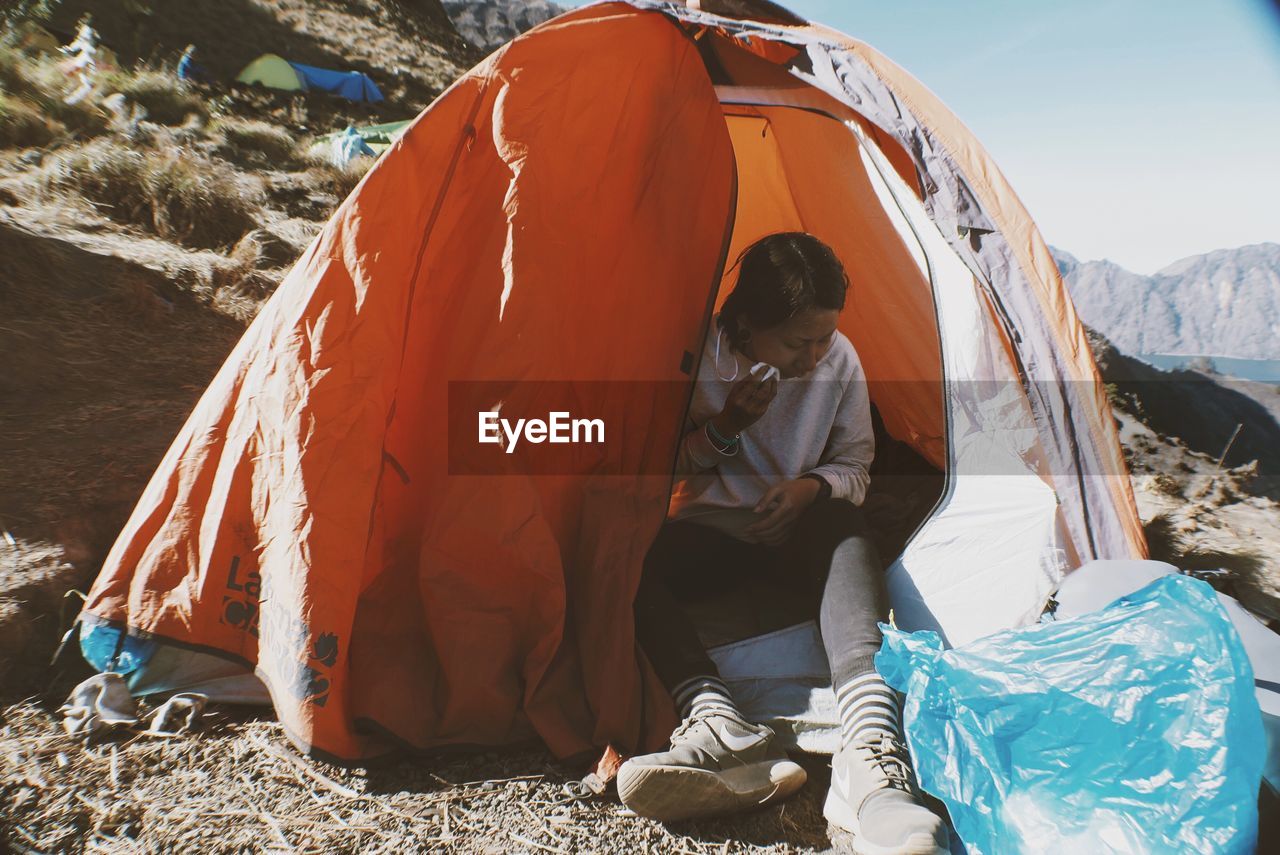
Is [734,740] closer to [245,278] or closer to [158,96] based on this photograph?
[245,278]

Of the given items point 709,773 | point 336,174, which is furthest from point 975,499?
point 336,174

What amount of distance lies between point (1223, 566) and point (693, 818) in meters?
2.05

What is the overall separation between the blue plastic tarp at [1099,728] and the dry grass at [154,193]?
506 cm

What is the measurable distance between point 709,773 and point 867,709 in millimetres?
340

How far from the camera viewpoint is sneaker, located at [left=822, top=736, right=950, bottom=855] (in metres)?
1.18

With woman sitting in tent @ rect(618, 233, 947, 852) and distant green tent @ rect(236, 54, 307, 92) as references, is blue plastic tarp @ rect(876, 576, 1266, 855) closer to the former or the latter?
woman sitting in tent @ rect(618, 233, 947, 852)

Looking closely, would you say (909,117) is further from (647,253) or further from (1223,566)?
(1223,566)

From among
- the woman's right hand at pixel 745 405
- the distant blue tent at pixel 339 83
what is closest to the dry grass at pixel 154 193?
the woman's right hand at pixel 745 405

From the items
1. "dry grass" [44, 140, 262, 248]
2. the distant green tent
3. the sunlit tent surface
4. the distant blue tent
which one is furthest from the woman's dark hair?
the distant blue tent

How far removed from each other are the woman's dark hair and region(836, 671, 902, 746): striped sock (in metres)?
0.92

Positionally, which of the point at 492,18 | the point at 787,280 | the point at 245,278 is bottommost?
the point at 787,280

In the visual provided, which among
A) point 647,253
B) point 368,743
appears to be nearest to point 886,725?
point 368,743

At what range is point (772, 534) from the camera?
1.89 meters

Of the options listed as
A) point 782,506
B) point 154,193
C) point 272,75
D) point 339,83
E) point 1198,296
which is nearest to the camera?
point 782,506
